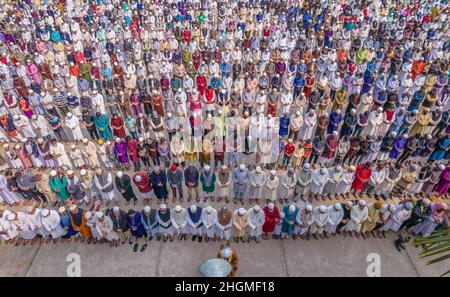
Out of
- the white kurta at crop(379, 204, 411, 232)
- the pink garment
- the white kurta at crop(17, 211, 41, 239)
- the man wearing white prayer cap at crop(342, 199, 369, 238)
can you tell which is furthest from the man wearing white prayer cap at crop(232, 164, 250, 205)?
the pink garment

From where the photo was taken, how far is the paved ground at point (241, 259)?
755 centimetres

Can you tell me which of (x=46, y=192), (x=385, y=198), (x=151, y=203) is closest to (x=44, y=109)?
(x=46, y=192)

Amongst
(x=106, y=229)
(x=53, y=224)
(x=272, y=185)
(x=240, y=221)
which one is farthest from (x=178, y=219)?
(x=53, y=224)

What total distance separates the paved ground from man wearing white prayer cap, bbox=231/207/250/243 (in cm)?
42

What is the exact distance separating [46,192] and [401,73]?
14944 millimetres

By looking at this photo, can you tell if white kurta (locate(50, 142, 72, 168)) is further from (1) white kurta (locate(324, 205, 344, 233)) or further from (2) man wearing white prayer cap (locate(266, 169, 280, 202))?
(1) white kurta (locate(324, 205, 344, 233))

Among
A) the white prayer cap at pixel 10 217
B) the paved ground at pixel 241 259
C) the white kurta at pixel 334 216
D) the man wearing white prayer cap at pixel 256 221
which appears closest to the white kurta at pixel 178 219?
the paved ground at pixel 241 259

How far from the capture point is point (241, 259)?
781 cm

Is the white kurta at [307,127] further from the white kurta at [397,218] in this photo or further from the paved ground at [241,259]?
the paved ground at [241,259]

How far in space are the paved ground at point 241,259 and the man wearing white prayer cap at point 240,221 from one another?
42 centimetres

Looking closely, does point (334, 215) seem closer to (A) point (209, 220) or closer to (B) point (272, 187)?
(B) point (272, 187)

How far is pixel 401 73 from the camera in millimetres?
14000

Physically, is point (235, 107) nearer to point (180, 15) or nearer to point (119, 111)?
point (119, 111)

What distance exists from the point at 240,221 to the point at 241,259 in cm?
99
